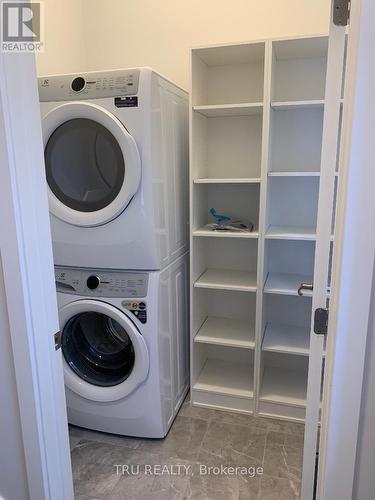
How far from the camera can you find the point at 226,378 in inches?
94.7

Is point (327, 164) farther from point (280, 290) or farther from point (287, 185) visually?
point (287, 185)

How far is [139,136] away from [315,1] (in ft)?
4.24

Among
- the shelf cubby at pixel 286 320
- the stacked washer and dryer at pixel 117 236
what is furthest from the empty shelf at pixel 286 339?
the stacked washer and dryer at pixel 117 236

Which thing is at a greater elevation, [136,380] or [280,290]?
[280,290]

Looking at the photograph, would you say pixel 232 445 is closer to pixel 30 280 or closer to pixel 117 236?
Result: pixel 117 236

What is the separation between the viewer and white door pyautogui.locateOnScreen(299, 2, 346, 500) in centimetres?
95

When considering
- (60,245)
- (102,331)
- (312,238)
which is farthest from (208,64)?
(102,331)

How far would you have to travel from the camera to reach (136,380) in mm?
1856

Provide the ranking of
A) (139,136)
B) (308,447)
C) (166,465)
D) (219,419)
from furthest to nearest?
(219,419) → (166,465) → (139,136) → (308,447)

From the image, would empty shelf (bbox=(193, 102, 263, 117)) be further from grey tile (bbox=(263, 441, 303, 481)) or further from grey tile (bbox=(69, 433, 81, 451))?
grey tile (bbox=(69, 433, 81, 451))

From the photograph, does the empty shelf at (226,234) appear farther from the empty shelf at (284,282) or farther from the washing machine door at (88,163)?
the washing machine door at (88,163)

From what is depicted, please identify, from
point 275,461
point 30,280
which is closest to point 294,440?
point 275,461

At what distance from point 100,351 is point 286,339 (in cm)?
108

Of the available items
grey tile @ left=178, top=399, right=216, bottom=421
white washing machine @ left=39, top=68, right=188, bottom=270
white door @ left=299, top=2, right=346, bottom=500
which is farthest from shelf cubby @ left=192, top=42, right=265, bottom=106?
grey tile @ left=178, top=399, right=216, bottom=421
